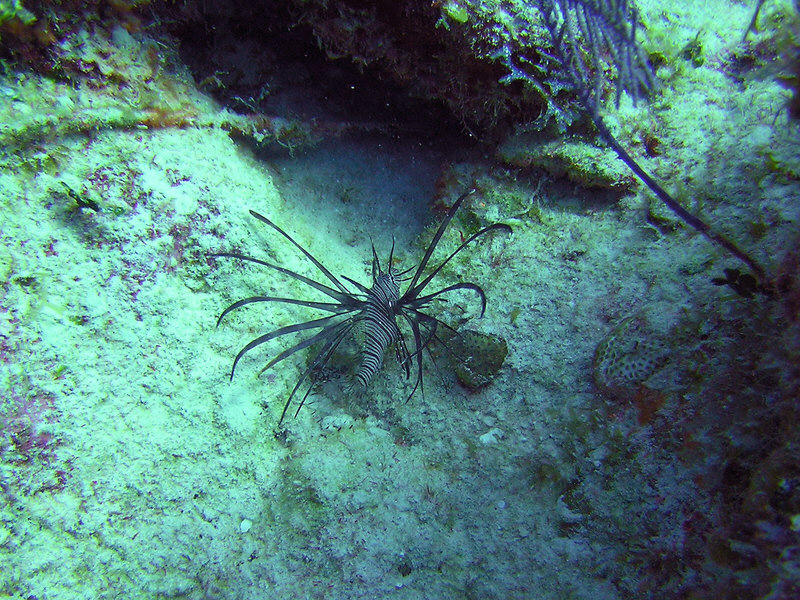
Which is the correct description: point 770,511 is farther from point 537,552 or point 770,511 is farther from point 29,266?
point 29,266

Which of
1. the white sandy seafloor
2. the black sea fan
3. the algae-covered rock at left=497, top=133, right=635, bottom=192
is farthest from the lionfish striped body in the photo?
the algae-covered rock at left=497, top=133, right=635, bottom=192

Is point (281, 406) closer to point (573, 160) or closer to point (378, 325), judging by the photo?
point (378, 325)

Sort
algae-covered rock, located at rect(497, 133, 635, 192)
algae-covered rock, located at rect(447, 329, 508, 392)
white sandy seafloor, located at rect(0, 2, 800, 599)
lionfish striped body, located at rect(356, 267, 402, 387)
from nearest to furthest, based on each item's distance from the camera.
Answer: white sandy seafloor, located at rect(0, 2, 800, 599)
lionfish striped body, located at rect(356, 267, 402, 387)
algae-covered rock, located at rect(447, 329, 508, 392)
algae-covered rock, located at rect(497, 133, 635, 192)

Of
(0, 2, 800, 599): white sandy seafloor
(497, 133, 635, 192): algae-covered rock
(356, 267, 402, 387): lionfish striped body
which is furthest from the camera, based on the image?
(497, 133, 635, 192): algae-covered rock

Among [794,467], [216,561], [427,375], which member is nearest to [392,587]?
[216,561]

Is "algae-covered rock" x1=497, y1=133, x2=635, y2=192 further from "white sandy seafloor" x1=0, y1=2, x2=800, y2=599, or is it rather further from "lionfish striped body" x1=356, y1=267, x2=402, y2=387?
"lionfish striped body" x1=356, y1=267, x2=402, y2=387

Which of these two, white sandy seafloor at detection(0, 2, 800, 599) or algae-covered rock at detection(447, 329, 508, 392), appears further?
algae-covered rock at detection(447, 329, 508, 392)

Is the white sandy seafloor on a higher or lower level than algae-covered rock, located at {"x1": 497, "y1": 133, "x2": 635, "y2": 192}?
lower
